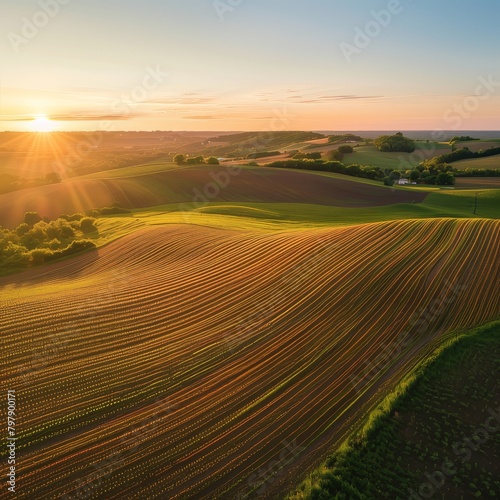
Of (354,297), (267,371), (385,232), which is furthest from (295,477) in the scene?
(385,232)

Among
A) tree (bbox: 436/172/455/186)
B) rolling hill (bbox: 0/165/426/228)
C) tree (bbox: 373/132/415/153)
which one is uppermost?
tree (bbox: 373/132/415/153)

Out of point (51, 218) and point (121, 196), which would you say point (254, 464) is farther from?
point (121, 196)

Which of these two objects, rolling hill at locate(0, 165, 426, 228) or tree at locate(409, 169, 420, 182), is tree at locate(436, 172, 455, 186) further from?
rolling hill at locate(0, 165, 426, 228)

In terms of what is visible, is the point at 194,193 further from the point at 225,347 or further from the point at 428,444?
the point at 428,444

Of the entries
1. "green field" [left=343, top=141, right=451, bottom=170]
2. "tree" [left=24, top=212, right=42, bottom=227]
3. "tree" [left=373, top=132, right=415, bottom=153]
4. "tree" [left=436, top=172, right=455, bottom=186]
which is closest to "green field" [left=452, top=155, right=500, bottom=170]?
"green field" [left=343, top=141, right=451, bottom=170]

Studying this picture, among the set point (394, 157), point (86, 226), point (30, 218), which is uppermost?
point (394, 157)

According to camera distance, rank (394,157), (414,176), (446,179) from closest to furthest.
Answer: (446,179) → (414,176) → (394,157)

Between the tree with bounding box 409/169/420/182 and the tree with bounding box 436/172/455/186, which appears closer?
the tree with bounding box 436/172/455/186

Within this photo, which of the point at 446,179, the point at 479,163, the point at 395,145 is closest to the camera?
the point at 446,179

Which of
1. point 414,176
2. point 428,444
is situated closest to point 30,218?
point 428,444
